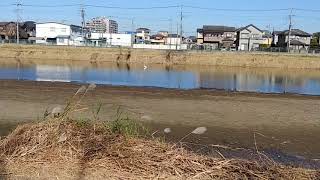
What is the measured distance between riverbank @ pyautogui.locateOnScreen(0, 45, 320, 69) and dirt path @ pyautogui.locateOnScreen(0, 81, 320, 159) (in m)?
39.9

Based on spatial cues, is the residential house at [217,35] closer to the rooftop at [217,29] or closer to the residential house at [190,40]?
the rooftop at [217,29]

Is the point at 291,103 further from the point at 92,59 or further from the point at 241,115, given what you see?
the point at 92,59

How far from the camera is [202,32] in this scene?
116 m

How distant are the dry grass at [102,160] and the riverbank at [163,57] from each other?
57206mm

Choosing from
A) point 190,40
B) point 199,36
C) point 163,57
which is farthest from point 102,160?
point 190,40

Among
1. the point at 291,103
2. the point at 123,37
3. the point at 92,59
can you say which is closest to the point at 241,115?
the point at 291,103

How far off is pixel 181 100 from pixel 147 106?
298cm

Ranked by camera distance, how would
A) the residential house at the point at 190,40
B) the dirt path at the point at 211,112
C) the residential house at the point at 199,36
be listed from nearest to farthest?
the dirt path at the point at 211,112 → the residential house at the point at 199,36 → the residential house at the point at 190,40

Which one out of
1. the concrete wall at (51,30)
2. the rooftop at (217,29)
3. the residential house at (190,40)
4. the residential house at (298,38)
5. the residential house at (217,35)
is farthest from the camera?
the residential house at (190,40)

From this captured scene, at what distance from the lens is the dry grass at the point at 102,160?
481 cm

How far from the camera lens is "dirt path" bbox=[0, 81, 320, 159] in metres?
12.3

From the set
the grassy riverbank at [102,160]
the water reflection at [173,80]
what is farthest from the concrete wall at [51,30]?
the grassy riverbank at [102,160]

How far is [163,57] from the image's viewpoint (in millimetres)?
63844

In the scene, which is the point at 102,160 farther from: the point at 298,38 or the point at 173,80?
the point at 298,38
